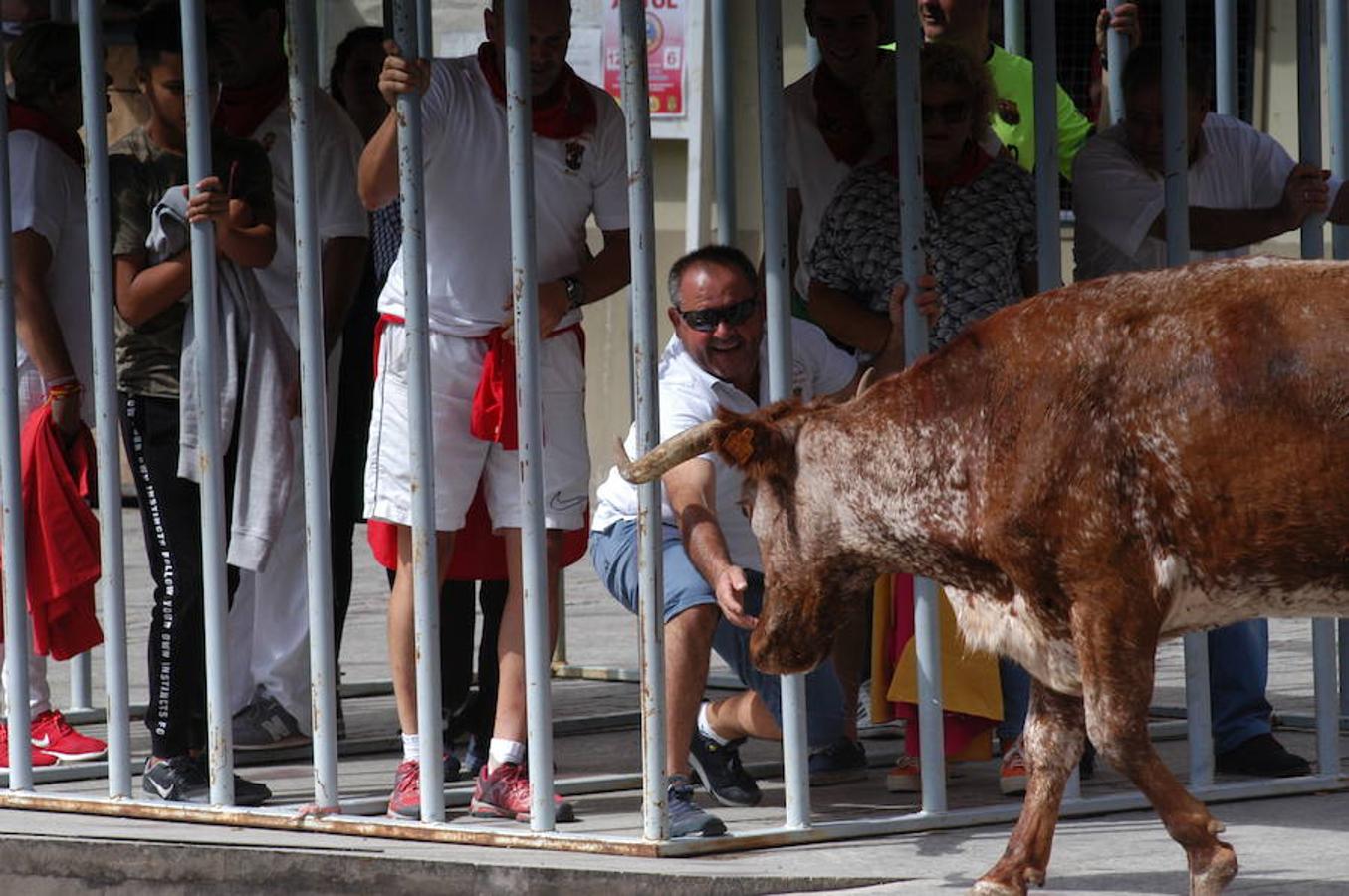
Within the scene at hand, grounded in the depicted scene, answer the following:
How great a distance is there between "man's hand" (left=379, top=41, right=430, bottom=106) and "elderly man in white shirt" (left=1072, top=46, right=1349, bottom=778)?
1.97 m

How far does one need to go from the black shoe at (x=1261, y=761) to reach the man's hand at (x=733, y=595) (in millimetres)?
1898

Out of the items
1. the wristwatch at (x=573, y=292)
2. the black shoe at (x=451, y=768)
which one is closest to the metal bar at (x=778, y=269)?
the wristwatch at (x=573, y=292)

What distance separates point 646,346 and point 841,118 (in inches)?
77.3

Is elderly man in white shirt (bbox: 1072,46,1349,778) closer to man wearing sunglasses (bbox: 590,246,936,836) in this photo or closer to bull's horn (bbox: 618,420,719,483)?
man wearing sunglasses (bbox: 590,246,936,836)

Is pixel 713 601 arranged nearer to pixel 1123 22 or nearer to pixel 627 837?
pixel 627 837

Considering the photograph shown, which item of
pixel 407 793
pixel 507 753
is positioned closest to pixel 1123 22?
pixel 507 753

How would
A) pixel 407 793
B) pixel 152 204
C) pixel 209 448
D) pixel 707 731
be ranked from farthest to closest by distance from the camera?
pixel 152 204 → pixel 707 731 → pixel 209 448 → pixel 407 793

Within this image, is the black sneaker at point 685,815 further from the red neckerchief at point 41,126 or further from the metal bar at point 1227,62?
the metal bar at point 1227,62

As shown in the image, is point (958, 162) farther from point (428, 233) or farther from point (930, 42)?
point (428, 233)

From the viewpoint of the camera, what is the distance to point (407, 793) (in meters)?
6.32

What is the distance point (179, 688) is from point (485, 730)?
95cm

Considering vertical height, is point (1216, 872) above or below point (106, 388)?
below

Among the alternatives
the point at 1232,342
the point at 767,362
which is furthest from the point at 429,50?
the point at 1232,342

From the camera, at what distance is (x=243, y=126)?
7227 mm
